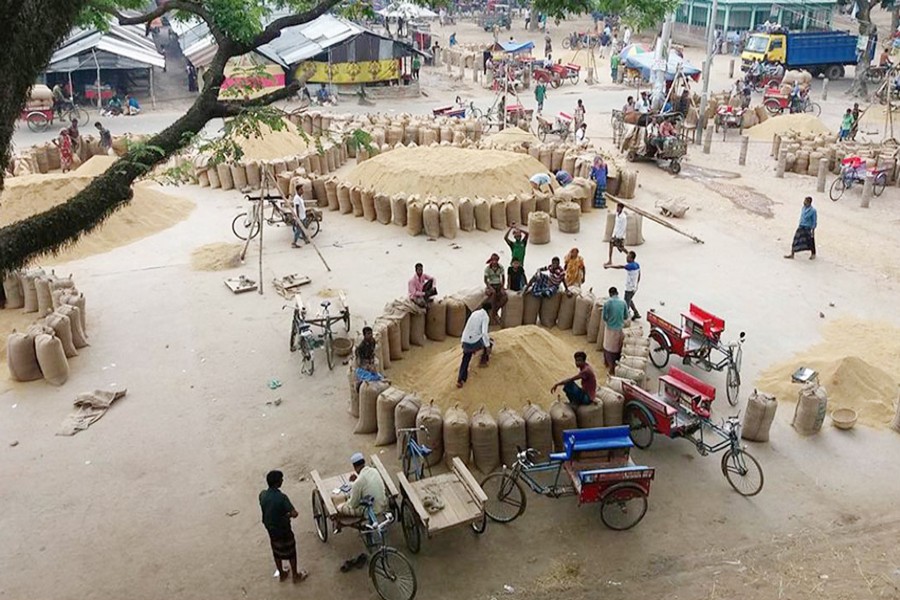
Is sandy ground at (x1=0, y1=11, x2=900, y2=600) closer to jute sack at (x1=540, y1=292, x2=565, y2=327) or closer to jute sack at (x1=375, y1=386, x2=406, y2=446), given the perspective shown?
jute sack at (x1=375, y1=386, x2=406, y2=446)

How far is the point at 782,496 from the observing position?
820cm

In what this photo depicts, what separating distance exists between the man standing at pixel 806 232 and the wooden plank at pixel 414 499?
1000 cm

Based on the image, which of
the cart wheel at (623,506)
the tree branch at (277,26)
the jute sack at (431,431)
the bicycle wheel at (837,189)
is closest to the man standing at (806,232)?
the bicycle wheel at (837,189)

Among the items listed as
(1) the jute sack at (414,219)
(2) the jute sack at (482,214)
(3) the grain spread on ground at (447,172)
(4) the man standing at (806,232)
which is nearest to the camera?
(4) the man standing at (806,232)

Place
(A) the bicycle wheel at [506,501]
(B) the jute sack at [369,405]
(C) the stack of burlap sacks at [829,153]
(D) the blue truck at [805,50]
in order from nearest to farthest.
Answer: (A) the bicycle wheel at [506,501] → (B) the jute sack at [369,405] → (C) the stack of burlap sacks at [829,153] → (D) the blue truck at [805,50]

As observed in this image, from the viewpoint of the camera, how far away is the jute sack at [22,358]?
412 inches

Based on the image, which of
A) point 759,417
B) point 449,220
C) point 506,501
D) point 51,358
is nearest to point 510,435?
point 506,501

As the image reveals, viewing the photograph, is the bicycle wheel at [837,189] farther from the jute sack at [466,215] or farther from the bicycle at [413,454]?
the bicycle at [413,454]

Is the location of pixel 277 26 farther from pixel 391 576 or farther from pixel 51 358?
pixel 51 358

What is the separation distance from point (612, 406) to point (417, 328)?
354 cm

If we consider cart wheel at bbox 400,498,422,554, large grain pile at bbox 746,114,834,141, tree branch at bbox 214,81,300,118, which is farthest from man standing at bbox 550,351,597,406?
large grain pile at bbox 746,114,834,141

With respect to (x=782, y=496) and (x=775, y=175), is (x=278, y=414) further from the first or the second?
(x=775, y=175)

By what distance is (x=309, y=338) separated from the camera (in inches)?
425

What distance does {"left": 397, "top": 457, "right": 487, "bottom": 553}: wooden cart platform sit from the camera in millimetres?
7193
